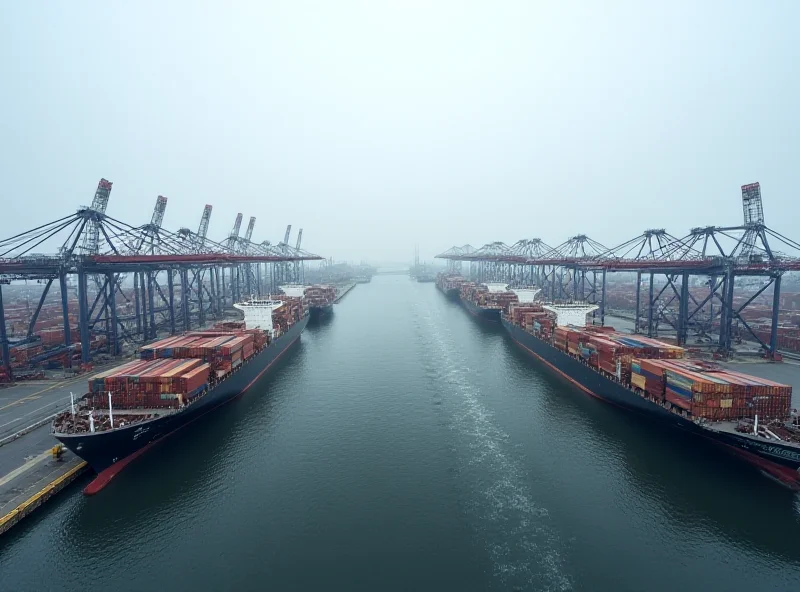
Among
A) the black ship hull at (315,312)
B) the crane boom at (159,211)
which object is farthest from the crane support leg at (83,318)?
the black ship hull at (315,312)

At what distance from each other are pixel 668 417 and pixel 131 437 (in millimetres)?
36723

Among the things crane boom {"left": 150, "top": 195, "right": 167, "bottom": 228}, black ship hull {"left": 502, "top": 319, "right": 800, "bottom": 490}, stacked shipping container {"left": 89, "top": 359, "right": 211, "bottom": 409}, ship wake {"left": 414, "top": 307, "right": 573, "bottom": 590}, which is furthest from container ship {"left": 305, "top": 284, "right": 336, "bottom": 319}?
stacked shipping container {"left": 89, "top": 359, "right": 211, "bottom": 409}

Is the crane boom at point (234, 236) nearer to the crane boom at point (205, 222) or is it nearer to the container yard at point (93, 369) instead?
the crane boom at point (205, 222)

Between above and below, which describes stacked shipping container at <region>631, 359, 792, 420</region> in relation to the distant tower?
below

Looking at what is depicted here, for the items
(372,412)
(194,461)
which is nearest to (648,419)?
(372,412)

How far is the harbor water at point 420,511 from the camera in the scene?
17781mm

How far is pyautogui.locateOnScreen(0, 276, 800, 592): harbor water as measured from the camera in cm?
1778

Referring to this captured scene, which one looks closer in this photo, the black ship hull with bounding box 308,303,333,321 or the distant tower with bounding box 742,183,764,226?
the distant tower with bounding box 742,183,764,226

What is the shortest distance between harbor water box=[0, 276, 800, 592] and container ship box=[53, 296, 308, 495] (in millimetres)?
1577

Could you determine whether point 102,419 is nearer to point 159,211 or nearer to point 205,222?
point 159,211

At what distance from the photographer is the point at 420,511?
21.9m

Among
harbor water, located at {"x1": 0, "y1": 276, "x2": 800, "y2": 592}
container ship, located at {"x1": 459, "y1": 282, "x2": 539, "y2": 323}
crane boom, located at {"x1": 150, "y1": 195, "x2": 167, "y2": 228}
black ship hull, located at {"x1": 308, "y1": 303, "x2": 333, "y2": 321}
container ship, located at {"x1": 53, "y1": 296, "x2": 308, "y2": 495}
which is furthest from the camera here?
black ship hull, located at {"x1": 308, "y1": 303, "x2": 333, "y2": 321}

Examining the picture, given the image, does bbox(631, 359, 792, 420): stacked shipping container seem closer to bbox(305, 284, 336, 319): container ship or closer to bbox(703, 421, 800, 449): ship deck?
bbox(703, 421, 800, 449): ship deck

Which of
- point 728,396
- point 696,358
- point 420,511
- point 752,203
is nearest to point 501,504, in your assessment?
point 420,511
